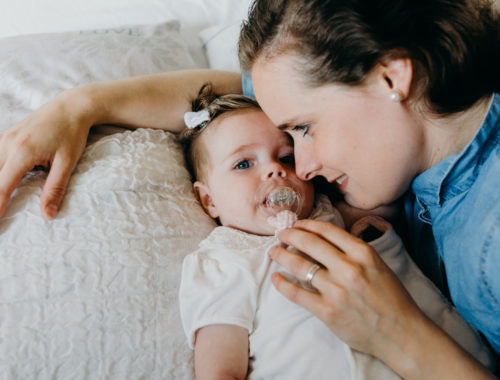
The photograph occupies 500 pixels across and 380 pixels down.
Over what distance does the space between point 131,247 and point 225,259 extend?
0.25 meters

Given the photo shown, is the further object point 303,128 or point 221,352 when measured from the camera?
point 303,128

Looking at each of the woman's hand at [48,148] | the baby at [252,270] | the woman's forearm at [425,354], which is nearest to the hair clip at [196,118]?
the baby at [252,270]

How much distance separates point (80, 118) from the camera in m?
1.19

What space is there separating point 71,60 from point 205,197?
2.38 feet

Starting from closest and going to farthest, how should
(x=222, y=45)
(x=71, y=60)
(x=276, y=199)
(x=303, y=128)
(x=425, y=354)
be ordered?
(x=425, y=354)
(x=303, y=128)
(x=276, y=199)
(x=71, y=60)
(x=222, y=45)

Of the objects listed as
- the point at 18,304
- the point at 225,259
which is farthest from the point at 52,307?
the point at 225,259

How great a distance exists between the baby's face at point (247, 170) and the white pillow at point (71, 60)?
19.9 inches

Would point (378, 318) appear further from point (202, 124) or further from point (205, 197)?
point (202, 124)

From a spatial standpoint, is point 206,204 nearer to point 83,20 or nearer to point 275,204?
point 275,204

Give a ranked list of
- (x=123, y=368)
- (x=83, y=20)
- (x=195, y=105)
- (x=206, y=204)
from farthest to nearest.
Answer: (x=83, y=20) → (x=195, y=105) → (x=206, y=204) → (x=123, y=368)

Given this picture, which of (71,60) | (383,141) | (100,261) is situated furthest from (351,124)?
(71,60)

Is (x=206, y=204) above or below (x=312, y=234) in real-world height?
below

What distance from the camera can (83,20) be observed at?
2.00 meters

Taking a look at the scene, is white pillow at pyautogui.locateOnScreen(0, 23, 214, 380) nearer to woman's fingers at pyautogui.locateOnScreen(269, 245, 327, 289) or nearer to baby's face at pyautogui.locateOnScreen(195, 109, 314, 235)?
baby's face at pyautogui.locateOnScreen(195, 109, 314, 235)
